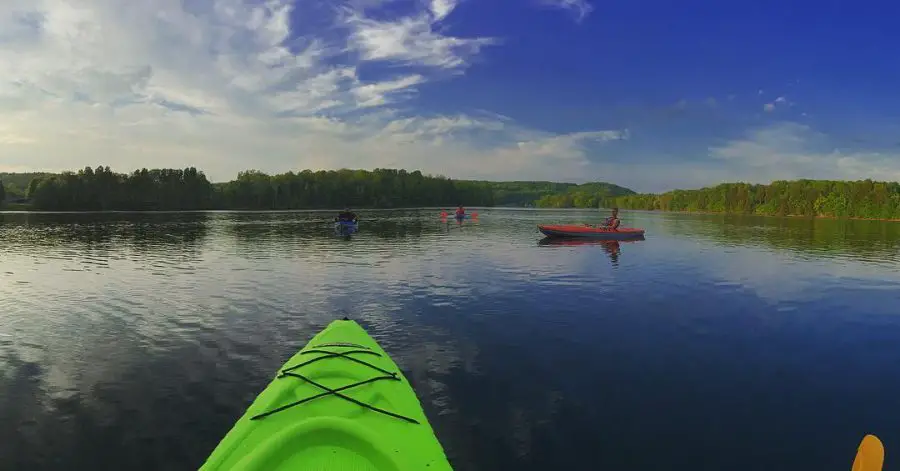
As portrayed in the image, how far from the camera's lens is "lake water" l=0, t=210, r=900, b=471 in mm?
8359

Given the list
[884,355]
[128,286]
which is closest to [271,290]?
[128,286]

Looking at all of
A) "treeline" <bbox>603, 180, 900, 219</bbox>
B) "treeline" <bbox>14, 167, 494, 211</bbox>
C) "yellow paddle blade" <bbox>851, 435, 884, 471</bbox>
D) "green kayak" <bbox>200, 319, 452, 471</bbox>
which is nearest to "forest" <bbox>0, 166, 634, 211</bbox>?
"treeline" <bbox>14, 167, 494, 211</bbox>

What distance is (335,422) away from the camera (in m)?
4.84

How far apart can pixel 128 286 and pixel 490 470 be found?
69.0 ft

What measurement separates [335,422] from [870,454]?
528 centimetres

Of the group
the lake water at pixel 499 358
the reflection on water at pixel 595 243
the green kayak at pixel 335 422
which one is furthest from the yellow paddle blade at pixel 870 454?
the reflection on water at pixel 595 243

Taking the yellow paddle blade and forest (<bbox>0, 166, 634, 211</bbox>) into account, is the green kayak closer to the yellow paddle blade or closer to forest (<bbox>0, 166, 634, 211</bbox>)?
the yellow paddle blade

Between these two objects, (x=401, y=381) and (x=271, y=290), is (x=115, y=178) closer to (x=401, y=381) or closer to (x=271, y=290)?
(x=271, y=290)

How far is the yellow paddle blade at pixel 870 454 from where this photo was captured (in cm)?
498

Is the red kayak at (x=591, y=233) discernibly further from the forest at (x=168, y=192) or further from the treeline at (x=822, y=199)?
the forest at (x=168, y=192)

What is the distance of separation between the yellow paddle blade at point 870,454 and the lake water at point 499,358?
2.87 m

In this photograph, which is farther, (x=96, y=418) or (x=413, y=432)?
(x=96, y=418)

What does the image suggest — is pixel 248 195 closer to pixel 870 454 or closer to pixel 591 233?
pixel 591 233

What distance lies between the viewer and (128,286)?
2241 cm
